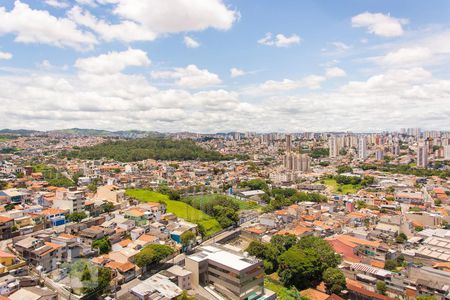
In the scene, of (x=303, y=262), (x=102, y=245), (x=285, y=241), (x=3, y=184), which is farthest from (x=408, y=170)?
(x=3, y=184)

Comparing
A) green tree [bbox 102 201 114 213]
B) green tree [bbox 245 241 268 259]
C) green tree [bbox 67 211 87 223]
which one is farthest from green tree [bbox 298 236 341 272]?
green tree [bbox 102 201 114 213]

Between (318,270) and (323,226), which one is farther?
(323,226)

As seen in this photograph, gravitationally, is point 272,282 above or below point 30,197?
below

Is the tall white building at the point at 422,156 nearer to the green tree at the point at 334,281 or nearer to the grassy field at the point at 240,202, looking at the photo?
the grassy field at the point at 240,202

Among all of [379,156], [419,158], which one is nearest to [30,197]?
[419,158]

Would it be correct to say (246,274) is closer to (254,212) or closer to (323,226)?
(323,226)

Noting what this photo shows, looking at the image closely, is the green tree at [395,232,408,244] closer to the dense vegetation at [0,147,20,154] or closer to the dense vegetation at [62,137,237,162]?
the dense vegetation at [62,137,237,162]
